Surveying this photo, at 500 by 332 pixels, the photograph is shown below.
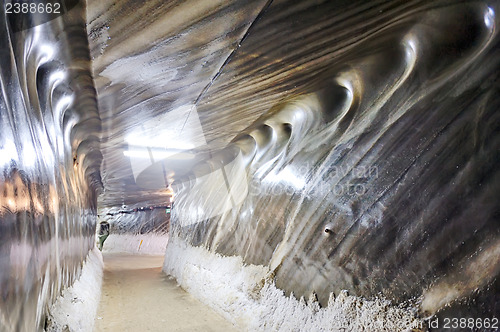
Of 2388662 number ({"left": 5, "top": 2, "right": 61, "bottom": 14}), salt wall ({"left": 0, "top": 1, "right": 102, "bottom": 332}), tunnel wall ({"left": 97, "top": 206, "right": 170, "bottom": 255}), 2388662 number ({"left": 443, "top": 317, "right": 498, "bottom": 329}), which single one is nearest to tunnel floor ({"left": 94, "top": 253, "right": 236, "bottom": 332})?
salt wall ({"left": 0, "top": 1, "right": 102, "bottom": 332})

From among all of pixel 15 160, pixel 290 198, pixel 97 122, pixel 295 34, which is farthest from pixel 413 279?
pixel 97 122

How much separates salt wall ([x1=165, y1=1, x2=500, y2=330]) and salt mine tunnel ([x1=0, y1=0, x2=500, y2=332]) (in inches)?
0.4

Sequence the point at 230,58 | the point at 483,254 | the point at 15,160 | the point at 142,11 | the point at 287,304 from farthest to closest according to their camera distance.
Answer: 1. the point at 287,304
2. the point at 230,58
3. the point at 142,11
4. the point at 483,254
5. the point at 15,160

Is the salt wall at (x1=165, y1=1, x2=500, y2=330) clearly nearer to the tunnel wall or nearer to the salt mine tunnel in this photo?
the salt mine tunnel

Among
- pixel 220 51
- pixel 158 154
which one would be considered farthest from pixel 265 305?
pixel 158 154

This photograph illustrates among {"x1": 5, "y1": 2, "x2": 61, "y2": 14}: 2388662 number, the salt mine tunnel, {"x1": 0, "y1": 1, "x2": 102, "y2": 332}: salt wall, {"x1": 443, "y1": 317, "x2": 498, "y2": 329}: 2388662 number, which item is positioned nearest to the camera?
{"x1": 0, "y1": 1, "x2": 102, "y2": 332}: salt wall

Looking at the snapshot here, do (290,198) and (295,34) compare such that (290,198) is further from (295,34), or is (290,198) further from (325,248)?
(295,34)

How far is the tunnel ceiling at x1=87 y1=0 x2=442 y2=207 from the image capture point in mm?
2006

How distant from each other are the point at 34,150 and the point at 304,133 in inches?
103

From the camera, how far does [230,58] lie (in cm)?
254

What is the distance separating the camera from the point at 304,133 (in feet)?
11.6

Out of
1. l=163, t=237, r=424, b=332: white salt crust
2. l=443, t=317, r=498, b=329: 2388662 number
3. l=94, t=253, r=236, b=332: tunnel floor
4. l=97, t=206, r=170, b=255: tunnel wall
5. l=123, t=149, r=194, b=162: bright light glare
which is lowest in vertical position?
l=97, t=206, r=170, b=255: tunnel wall

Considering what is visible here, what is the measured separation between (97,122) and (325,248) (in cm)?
317

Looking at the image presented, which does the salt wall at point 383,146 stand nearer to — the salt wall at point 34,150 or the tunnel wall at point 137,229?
the salt wall at point 34,150
